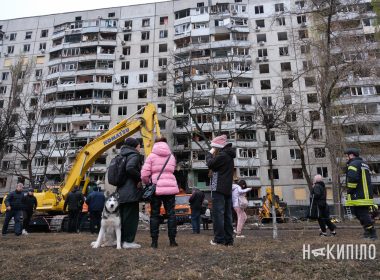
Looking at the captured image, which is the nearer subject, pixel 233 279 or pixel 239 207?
pixel 233 279

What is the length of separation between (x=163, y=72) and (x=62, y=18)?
23245mm

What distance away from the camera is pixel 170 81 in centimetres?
5012

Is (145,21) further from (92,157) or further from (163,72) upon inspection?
(92,157)

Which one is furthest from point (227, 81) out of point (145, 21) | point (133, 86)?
point (145, 21)

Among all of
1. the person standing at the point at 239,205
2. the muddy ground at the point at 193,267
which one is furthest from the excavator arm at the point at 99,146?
the muddy ground at the point at 193,267

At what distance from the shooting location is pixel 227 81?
154 ft

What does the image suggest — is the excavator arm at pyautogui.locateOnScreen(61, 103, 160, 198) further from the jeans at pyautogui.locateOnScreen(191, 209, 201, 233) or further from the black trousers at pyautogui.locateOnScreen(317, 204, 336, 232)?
the black trousers at pyautogui.locateOnScreen(317, 204, 336, 232)

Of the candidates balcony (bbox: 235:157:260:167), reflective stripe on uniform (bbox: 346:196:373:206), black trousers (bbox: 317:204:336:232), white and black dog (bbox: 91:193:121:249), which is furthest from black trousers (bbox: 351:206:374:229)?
balcony (bbox: 235:157:260:167)

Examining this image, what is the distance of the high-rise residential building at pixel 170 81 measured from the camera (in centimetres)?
4441

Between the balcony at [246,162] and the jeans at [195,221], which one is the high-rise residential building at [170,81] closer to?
the balcony at [246,162]

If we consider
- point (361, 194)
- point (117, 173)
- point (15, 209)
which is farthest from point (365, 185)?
point (15, 209)

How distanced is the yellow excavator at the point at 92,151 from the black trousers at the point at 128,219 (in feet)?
20.7

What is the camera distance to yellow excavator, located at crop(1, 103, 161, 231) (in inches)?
534

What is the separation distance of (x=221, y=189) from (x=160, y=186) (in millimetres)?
1266
